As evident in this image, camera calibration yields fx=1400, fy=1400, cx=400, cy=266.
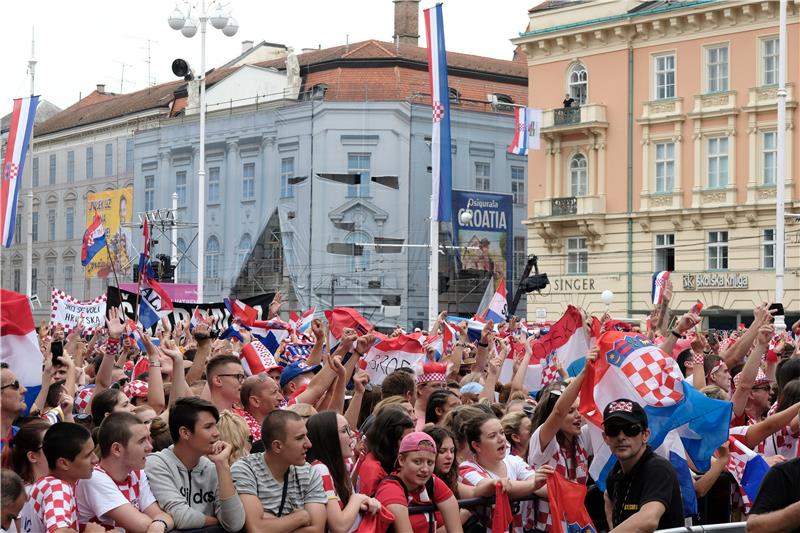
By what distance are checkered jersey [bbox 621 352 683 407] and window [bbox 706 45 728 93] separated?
36173 mm

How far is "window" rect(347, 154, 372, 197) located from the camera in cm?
5206

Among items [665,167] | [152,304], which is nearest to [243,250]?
[665,167]

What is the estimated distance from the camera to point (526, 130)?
43.8m

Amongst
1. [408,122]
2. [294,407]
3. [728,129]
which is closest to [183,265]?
[408,122]

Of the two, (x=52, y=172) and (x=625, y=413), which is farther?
(x=52, y=172)

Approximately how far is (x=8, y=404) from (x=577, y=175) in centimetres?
4044

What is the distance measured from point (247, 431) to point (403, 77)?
4614 cm

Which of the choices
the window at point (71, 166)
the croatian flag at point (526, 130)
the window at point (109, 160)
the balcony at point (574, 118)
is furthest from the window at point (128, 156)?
the croatian flag at point (526, 130)

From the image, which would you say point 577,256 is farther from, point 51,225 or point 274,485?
point 274,485

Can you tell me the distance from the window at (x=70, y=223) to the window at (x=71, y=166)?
145 centimetres

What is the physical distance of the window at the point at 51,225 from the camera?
226ft

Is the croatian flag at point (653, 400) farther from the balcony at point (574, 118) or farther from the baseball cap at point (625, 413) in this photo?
the balcony at point (574, 118)

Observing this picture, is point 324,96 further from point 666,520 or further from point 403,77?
point 666,520

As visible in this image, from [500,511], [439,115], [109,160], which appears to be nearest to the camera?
[500,511]
